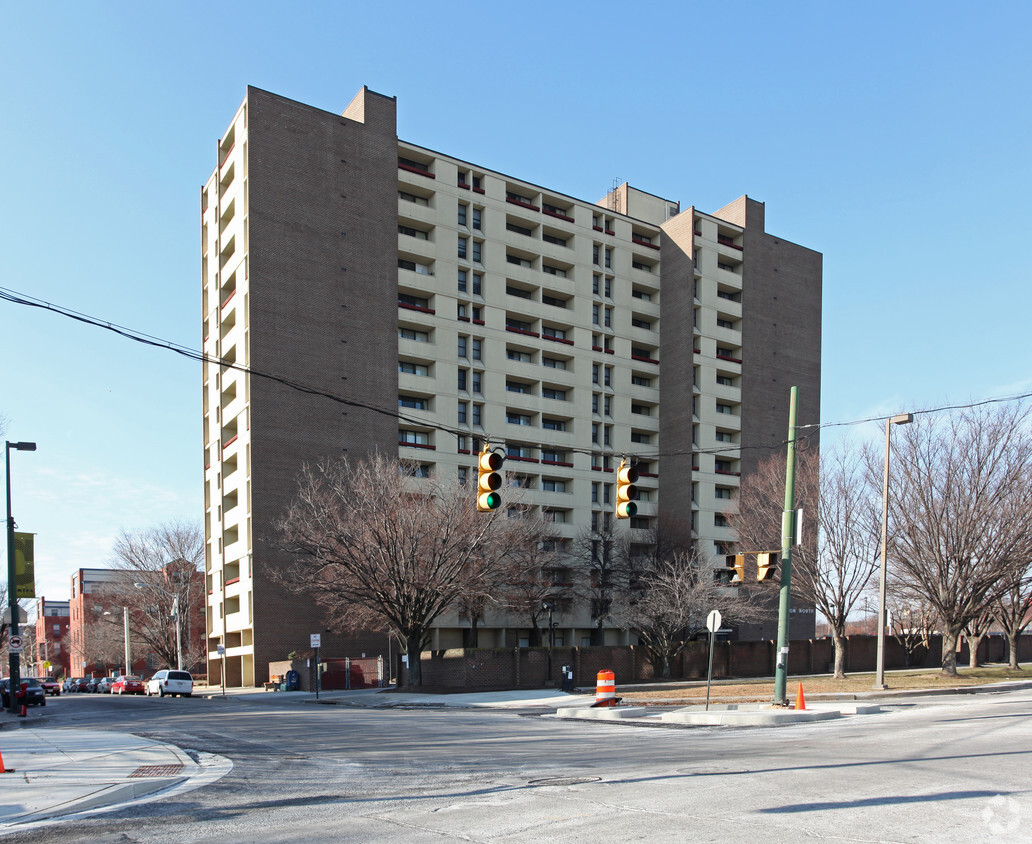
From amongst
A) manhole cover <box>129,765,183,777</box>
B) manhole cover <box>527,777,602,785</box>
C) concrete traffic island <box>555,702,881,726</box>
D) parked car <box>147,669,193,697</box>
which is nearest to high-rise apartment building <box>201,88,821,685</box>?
parked car <box>147,669,193,697</box>

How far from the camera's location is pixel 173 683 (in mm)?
49312

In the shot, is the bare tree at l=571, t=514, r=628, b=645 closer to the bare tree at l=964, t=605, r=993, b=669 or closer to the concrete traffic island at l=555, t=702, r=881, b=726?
the bare tree at l=964, t=605, r=993, b=669

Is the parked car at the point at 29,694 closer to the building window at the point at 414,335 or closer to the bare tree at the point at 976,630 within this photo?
the building window at the point at 414,335

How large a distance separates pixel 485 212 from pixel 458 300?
7.36m

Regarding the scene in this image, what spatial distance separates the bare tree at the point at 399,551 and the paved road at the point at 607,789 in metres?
19.9

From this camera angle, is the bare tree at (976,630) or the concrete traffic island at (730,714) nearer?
the concrete traffic island at (730,714)

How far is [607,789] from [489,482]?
573cm

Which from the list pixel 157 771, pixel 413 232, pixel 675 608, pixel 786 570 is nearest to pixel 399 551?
pixel 675 608

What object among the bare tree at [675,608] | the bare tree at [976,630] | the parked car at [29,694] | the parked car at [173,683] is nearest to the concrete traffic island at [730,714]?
the bare tree at [675,608]

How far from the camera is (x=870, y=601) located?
45.8 metres

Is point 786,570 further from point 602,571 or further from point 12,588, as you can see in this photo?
point 602,571

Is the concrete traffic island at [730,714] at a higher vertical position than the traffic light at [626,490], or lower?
lower

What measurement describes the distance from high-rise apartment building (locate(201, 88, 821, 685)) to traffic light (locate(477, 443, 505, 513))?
3458cm

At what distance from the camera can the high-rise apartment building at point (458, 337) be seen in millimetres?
54938
